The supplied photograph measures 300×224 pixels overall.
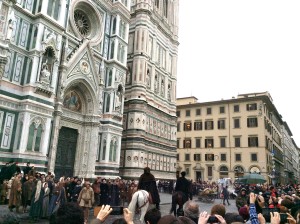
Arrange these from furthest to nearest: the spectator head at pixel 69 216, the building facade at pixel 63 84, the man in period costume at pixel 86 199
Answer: the building facade at pixel 63 84
the man in period costume at pixel 86 199
the spectator head at pixel 69 216

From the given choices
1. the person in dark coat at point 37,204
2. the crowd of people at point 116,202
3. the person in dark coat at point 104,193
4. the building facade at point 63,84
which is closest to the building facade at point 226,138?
the building facade at point 63,84

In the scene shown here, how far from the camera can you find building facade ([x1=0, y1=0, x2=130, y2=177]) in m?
18.1

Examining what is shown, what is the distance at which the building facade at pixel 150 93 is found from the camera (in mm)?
30297

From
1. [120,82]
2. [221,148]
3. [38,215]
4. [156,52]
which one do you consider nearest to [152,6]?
[156,52]

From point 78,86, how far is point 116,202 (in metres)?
10.6

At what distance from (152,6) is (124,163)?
804 inches

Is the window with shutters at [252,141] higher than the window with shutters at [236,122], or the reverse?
the window with shutters at [236,122]

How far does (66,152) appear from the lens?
2277 cm

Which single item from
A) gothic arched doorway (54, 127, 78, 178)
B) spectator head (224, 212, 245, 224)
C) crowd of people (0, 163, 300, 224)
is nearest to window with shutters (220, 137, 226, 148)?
crowd of people (0, 163, 300, 224)

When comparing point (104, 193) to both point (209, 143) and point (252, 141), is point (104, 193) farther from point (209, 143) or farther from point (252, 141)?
point (209, 143)

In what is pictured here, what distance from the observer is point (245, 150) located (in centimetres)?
4778

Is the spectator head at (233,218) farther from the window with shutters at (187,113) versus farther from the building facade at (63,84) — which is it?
the window with shutters at (187,113)

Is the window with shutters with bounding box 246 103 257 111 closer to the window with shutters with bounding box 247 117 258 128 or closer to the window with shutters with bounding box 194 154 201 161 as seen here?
the window with shutters with bounding box 247 117 258 128

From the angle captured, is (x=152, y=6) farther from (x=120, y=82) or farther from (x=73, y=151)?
(x=73, y=151)
